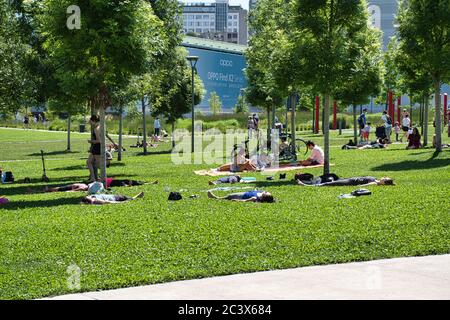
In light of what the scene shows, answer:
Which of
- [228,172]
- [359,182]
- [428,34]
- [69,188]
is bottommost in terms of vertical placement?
[69,188]

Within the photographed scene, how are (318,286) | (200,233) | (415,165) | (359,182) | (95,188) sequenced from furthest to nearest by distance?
1. (415,165)
2. (359,182)
3. (95,188)
4. (200,233)
5. (318,286)

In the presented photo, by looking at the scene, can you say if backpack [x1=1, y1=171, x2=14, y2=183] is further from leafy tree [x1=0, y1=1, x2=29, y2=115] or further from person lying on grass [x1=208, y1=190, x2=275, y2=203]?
person lying on grass [x1=208, y1=190, x2=275, y2=203]

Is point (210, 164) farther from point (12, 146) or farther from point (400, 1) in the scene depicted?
point (12, 146)

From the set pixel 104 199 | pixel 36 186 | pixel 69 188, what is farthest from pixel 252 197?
pixel 36 186

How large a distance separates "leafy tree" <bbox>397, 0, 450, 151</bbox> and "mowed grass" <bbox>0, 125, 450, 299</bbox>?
749cm

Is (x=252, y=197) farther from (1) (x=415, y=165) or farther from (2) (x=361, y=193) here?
(1) (x=415, y=165)

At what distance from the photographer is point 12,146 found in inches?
1722

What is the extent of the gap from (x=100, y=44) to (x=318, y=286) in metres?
10.2

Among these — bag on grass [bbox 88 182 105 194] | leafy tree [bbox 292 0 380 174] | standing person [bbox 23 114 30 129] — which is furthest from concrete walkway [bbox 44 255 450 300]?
standing person [bbox 23 114 30 129]

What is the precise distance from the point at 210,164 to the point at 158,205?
12032 millimetres

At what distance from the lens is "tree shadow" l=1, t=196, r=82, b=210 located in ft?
46.6

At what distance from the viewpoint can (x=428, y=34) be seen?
77.4 ft
